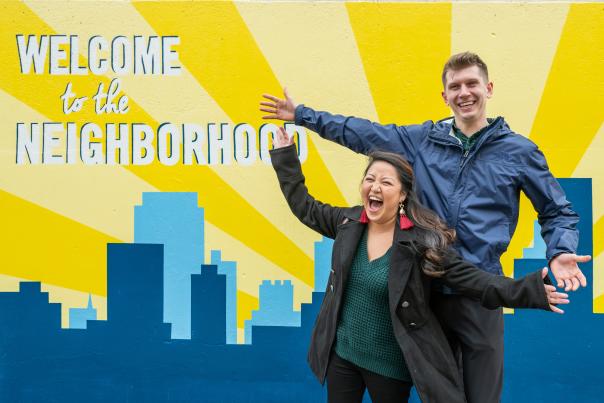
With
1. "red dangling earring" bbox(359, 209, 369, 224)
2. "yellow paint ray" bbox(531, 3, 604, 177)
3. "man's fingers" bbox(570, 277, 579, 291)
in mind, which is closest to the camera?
"man's fingers" bbox(570, 277, 579, 291)

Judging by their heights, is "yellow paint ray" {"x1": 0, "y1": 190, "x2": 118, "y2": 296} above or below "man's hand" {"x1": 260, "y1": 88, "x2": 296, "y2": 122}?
below

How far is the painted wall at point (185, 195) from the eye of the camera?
3.18 metres

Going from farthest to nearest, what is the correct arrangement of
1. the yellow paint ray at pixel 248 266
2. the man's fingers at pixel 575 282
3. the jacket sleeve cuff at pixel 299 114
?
1. the yellow paint ray at pixel 248 266
2. the jacket sleeve cuff at pixel 299 114
3. the man's fingers at pixel 575 282

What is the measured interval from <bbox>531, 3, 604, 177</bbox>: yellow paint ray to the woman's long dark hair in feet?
3.83

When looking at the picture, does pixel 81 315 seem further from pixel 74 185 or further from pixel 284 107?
pixel 284 107

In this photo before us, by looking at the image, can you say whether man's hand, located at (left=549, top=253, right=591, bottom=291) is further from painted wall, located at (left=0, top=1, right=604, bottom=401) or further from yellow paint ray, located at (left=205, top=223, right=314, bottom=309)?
yellow paint ray, located at (left=205, top=223, right=314, bottom=309)

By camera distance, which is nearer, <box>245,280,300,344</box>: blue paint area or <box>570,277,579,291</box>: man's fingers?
<box>570,277,579,291</box>: man's fingers

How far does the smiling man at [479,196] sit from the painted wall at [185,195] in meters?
0.82

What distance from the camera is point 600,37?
10.2ft

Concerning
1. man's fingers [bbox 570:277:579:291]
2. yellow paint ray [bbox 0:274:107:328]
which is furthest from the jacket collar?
yellow paint ray [bbox 0:274:107:328]

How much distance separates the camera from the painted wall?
10.4ft

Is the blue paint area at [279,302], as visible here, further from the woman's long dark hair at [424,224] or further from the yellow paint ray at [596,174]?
the yellow paint ray at [596,174]

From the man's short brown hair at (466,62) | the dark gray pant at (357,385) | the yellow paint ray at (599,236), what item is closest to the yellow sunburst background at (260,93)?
the yellow paint ray at (599,236)

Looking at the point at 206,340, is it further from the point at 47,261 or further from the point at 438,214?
the point at 438,214
